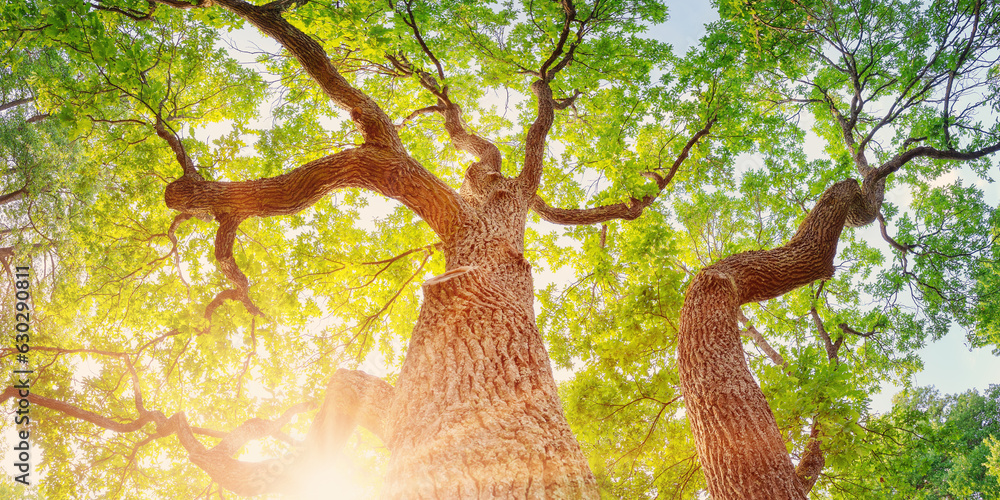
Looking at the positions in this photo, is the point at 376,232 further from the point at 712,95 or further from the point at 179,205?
the point at 712,95

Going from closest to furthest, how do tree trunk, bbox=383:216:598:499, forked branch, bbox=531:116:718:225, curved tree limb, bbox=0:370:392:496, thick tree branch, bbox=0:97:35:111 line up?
tree trunk, bbox=383:216:598:499, curved tree limb, bbox=0:370:392:496, forked branch, bbox=531:116:718:225, thick tree branch, bbox=0:97:35:111

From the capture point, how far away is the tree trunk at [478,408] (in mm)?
1782

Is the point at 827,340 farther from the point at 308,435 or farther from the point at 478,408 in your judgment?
the point at 308,435

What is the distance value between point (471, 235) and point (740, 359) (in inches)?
108

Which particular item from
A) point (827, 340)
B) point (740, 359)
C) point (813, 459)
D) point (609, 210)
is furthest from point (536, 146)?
point (827, 340)

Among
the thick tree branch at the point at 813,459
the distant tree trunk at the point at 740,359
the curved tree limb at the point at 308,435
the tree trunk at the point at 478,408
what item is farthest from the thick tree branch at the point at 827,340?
the curved tree limb at the point at 308,435

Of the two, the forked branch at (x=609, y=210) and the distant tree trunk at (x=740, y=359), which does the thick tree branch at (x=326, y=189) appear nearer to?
the forked branch at (x=609, y=210)

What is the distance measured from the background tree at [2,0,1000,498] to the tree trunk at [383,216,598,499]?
31 millimetres

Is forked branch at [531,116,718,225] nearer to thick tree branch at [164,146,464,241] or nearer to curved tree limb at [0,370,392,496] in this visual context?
thick tree branch at [164,146,464,241]

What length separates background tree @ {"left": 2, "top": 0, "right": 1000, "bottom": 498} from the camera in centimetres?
363

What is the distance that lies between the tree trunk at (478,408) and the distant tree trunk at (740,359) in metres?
1.68

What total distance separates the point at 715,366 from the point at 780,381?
795mm

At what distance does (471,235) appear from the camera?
4047mm

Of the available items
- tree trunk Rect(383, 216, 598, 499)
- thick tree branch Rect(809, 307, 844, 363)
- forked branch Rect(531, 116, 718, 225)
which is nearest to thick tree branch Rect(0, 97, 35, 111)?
forked branch Rect(531, 116, 718, 225)
